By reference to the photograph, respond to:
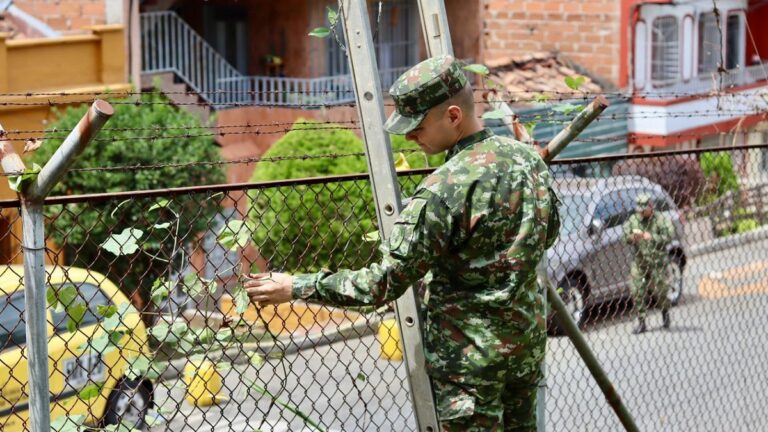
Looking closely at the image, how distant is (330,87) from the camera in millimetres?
20953

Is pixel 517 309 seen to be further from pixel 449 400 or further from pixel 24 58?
pixel 24 58

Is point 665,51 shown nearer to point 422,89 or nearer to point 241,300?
point 422,89

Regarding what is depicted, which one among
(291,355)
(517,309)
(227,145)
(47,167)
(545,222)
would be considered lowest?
(291,355)

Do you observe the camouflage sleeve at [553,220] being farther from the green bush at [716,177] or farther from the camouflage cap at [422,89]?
the green bush at [716,177]

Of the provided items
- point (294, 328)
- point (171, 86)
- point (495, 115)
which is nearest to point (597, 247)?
point (294, 328)

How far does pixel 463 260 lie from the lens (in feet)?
12.1

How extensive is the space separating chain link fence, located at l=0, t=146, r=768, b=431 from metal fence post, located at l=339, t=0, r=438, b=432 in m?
0.22

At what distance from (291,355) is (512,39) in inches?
584

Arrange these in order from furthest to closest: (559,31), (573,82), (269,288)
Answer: (559,31) → (573,82) → (269,288)

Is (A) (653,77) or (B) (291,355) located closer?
(B) (291,355)

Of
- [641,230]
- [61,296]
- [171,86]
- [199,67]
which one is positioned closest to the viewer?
[61,296]

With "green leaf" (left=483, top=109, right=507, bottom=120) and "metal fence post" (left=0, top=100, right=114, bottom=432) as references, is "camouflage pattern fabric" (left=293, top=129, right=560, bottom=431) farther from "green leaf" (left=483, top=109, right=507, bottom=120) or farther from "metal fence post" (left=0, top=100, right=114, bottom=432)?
"metal fence post" (left=0, top=100, right=114, bottom=432)

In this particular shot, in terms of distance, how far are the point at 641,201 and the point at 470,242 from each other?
6.14 meters

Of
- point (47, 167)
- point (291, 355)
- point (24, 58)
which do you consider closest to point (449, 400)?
point (47, 167)
